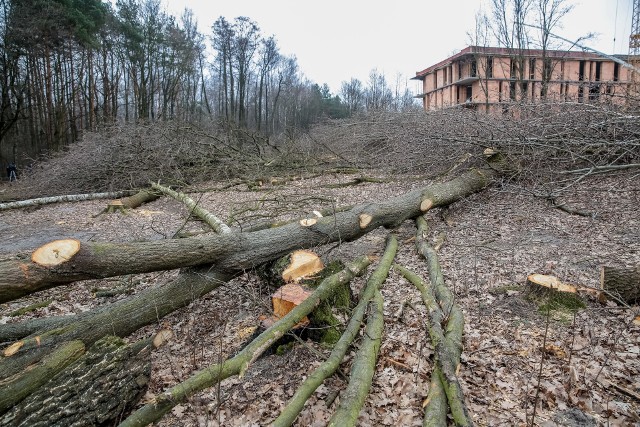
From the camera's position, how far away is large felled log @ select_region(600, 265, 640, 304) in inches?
127

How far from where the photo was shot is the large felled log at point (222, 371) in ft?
7.22

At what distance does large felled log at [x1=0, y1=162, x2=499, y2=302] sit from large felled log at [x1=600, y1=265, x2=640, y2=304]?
262cm

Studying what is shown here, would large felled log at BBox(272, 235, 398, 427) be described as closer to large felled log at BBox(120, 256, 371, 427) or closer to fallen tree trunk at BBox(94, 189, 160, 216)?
large felled log at BBox(120, 256, 371, 427)

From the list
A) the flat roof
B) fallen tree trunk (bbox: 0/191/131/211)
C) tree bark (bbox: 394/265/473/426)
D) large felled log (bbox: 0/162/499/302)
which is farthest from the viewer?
the flat roof

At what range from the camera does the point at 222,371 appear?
7.76 ft

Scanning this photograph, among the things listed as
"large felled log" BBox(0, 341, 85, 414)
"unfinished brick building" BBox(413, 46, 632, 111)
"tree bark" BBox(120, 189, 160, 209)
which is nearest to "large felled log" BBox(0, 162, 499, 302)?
"large felled log" BBox(0, 341, 85, 414)

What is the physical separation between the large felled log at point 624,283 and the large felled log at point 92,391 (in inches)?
151

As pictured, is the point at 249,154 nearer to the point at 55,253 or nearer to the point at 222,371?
the point at 55,253

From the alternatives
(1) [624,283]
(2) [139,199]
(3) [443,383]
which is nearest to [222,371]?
(3) [443,383]

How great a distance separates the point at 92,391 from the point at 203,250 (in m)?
1.40

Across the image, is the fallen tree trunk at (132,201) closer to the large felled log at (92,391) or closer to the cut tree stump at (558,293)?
the large felled log at (92,391)

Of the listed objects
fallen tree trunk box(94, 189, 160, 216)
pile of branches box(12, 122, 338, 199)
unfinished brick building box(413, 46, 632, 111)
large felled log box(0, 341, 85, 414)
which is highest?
unfinished brick building box(413, 46, 632, 111)

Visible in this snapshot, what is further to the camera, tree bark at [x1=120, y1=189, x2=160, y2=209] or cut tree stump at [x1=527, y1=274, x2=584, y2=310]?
tree bark at [x1=120, y1=189, x2=160, y2=209]

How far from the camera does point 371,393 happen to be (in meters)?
2.56
